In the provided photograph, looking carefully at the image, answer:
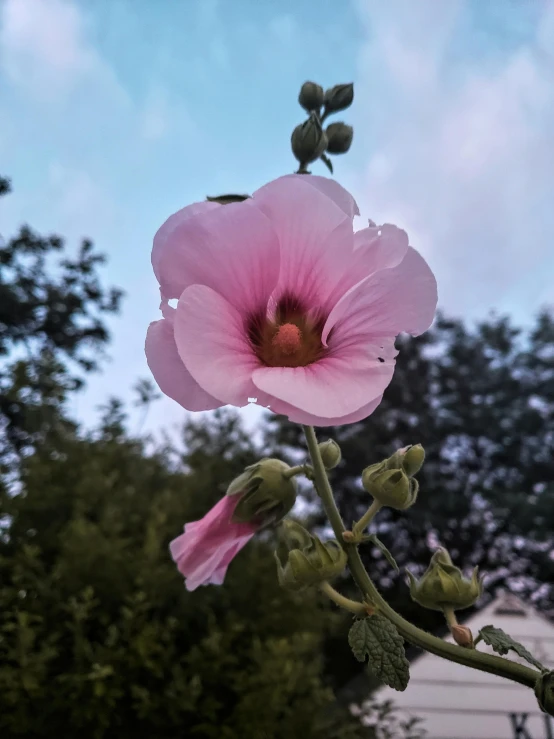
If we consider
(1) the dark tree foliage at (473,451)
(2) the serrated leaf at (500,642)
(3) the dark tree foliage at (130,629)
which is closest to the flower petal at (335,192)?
(2) the serrated leaf at (500,642)

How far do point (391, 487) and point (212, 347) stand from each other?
18 cm

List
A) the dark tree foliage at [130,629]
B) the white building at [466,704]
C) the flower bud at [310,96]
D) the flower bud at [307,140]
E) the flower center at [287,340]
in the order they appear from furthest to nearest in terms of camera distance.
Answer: the white building at [466,704], the dark tree foliage at [130,629], the flower bud at [310,96], the flower bud at [307,140], the flower center at [287,340]

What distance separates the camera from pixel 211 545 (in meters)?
0.53

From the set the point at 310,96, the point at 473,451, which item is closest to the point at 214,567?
the point at 310,96

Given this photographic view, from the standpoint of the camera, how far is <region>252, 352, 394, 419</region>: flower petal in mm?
355

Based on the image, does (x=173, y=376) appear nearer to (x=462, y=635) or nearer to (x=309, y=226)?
(x=309, y=226)

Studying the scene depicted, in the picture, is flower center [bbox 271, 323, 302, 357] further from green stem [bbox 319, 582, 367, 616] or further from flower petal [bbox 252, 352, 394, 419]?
green stem [bbox 319, 582, 367, 616]

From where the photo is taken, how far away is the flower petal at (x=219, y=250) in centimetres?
40

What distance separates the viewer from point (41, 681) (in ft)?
4.76

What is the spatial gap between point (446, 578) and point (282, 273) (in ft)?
0.88

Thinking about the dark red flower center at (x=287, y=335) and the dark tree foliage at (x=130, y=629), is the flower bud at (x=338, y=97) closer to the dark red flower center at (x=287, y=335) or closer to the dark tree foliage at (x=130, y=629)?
the dark red flower center at (x=287, y=335)

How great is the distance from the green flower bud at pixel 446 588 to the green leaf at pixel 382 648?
0.22 ft

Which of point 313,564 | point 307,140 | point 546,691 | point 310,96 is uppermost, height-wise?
point 310,96

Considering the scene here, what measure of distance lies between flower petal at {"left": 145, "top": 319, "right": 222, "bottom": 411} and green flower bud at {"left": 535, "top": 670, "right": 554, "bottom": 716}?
0.26 m
